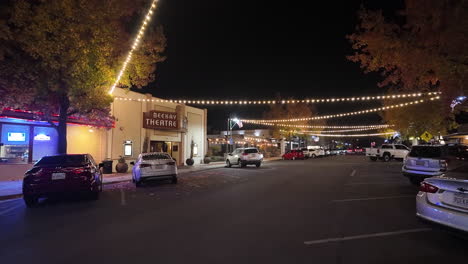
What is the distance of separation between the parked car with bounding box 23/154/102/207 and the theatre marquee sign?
14.0 meters

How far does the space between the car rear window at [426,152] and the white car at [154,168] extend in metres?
10.7

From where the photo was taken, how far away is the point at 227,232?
5.98 meters

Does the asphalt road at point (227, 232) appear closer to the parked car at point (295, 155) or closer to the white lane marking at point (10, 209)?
the white lane marking at point (10, 209)

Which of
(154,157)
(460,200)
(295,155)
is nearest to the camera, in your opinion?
(460,200)

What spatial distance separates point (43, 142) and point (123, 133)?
554cm

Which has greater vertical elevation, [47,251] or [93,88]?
[93,88]

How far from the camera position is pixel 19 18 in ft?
36.1

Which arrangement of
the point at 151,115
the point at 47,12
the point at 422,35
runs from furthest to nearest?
the point at 151,115
the point at 47,12
the point at 422,35

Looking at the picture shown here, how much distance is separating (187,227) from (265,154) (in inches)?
1725

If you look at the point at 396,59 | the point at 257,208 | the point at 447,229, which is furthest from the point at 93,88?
the point at 447,229

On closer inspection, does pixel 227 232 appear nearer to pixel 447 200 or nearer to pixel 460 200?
pixel 447 200

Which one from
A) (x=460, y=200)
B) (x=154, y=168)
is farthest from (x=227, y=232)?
(x=154, y=168)

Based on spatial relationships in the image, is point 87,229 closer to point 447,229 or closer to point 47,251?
point 47,251

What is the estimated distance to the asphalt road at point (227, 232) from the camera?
4.75 meters
